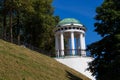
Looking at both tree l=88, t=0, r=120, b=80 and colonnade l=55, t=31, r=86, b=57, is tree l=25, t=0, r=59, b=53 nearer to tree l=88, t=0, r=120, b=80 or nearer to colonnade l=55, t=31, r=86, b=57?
colonnade l=55, t=31, r=86, b=57

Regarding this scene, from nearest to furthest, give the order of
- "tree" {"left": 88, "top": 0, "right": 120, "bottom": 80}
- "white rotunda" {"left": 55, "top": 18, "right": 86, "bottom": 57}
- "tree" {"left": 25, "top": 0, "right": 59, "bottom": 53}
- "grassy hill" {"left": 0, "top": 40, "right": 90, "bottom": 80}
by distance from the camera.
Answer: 1. "grassy hill" {"left": 0, "top": 40, "right": 90, "bottom": 80}
2. "tree" {"left": 88, "top": 0, "right": 120, "bottom": 80}
3. "white rotunda" {"left": 55, "top": 18, "right": 86, "bottom": 57}
4. "tree" {"left": 25, "top": 0, "right": 59, "bottom": 53}

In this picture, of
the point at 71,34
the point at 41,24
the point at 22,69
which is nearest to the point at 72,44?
the point at 71,34

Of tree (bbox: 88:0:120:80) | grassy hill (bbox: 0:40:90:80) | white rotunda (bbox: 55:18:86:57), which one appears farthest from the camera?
white rotunda (bbox: 55:18:86:57)

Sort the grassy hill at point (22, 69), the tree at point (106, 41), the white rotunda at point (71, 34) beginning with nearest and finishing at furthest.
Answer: the grassy hill at point (22, 69) < the tree at point (106, 41) < the white rotunda at point (71, 34)

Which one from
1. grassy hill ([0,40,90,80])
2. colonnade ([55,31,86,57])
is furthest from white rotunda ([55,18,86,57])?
grassy hill ([0,40,90,80])

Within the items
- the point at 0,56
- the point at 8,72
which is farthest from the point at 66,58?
the point at 8,72

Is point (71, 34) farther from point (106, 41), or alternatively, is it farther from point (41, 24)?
point (106, 41)

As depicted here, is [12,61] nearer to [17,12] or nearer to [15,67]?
[15,67]

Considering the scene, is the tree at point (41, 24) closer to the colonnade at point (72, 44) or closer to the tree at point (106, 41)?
the colonnade at point (72, 44)

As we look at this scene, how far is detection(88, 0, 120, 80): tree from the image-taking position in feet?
91.7

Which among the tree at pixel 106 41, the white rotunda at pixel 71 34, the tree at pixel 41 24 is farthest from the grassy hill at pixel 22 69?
the tree at pixel 41 24

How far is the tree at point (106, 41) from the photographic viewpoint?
27.9 metres

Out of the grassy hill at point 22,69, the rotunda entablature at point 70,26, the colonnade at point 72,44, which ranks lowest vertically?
the grassy hill at point 22,69

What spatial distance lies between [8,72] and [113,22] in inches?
447
